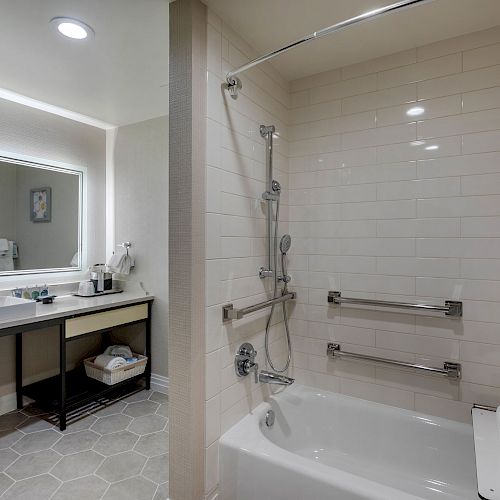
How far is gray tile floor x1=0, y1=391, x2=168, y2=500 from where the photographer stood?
1.82 m

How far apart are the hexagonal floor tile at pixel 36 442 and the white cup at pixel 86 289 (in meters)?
1.04

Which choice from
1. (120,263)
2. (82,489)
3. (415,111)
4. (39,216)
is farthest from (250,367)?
(39,216)

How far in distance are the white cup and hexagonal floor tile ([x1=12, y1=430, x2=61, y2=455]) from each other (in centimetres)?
104

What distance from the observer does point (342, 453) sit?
6.49 feet

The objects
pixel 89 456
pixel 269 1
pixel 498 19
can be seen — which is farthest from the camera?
pixel 89 456

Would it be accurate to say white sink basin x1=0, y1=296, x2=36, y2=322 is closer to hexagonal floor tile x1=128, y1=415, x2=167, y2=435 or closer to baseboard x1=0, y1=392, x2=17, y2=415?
baseboard x1=0, y1=392, x2=17, y2=415

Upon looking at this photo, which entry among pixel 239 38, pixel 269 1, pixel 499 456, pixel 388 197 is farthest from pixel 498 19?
pixel 499 456

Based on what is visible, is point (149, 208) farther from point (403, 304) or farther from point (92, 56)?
point (403, 304)

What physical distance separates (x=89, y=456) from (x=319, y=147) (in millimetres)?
2412

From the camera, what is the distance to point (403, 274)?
194 centimetres

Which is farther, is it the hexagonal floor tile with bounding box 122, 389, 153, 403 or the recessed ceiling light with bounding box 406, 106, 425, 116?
the hexagonal floor tile with bounding box 122, 389, 153, 403

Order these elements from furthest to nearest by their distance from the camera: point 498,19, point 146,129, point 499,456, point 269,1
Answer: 1. point 146,129
2. point 498,19
3. point 269,1
4. point 499,456

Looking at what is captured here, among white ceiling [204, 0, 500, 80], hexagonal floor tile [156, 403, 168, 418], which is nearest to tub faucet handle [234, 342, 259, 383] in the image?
hexagonal floor tile [156, 403, 168, 418]

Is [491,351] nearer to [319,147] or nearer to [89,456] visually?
[319,147]
